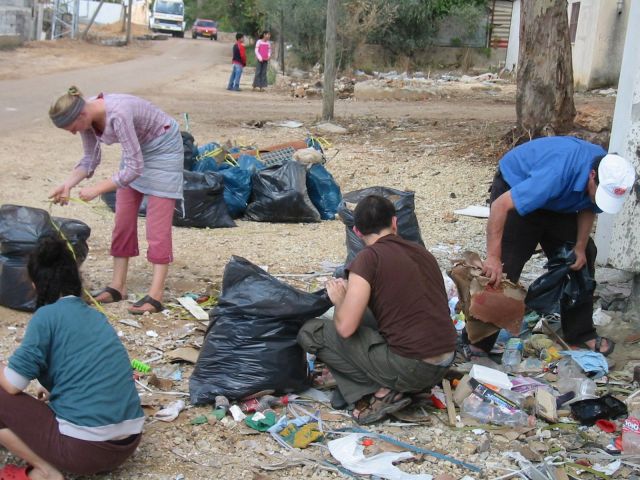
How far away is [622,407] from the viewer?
4.19m

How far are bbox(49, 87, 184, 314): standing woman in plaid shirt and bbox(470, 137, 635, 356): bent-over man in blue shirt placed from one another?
6.50 ft

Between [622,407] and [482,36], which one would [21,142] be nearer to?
[622,407]

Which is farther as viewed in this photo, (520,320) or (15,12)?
(15,12)

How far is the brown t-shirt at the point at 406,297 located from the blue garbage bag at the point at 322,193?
14.5ft

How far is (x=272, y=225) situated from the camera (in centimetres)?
793

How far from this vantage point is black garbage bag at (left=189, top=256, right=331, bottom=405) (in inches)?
161

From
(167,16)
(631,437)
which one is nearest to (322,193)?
(631,437)

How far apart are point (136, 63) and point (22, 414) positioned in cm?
2790

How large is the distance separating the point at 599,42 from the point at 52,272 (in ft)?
68.1

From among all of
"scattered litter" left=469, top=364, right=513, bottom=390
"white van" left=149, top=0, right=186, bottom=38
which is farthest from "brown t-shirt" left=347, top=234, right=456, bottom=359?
"white van" left=149, top=0, right=186, bottom=38

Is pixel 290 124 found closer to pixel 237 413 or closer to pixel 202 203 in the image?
pixel 202 203

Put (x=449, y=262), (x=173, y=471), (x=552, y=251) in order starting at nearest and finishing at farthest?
1. (x=173, y=471)
2. (x=552, y=251)
3. (x=449, y=262)

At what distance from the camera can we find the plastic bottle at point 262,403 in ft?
13.2

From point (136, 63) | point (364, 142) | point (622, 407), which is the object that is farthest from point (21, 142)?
point (136, 63)
